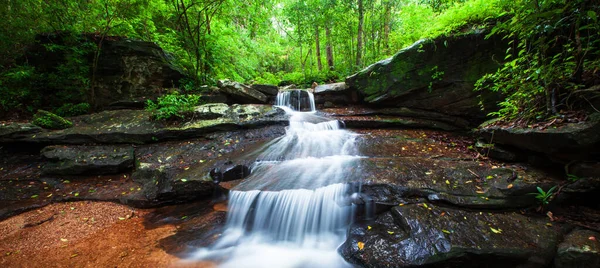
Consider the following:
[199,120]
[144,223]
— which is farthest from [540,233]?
[199,120]

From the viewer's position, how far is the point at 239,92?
28.4 feet

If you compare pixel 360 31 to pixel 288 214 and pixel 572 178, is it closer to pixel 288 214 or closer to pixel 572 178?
pixel 572 178

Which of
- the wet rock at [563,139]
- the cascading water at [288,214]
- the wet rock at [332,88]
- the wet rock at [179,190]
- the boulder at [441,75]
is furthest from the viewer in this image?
the wet rock at [332,88]

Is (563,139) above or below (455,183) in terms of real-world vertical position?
above

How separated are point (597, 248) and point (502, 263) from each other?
0.85 meters

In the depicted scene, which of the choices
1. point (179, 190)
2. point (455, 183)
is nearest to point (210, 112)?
point (179, 190)

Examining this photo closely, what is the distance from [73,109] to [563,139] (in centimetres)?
1209

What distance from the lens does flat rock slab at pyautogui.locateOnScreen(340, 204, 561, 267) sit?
8.16 feet

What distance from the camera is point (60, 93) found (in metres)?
7.52

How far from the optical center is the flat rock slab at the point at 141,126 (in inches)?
226

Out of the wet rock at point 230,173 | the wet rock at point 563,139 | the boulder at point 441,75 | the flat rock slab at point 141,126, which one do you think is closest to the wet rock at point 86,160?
the flat rock slab at point 141,126

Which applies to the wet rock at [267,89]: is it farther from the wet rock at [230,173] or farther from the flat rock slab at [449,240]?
the flat rock slab at [449,240]

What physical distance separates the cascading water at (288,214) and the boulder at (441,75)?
3.28 metres

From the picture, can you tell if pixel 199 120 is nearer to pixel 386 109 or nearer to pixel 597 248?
pixel 386 109
